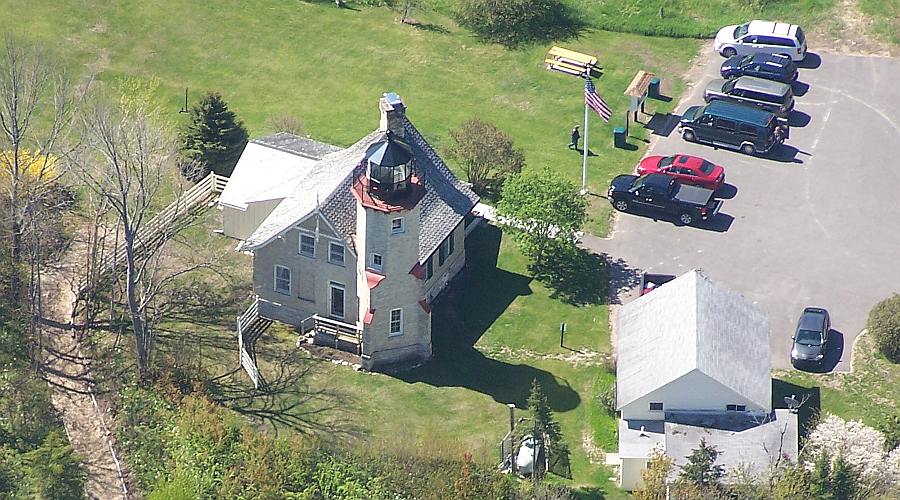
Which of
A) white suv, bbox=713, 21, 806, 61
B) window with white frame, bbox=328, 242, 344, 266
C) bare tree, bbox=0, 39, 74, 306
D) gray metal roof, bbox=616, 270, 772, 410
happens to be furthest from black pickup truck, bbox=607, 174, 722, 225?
bare tree, bbox=0, 39, 74, 306

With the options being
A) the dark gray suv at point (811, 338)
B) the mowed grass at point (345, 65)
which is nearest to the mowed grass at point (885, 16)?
the mowed grass at point (345, 65)

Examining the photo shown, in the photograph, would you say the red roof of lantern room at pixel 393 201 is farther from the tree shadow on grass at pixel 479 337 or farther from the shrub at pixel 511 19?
the shrub at pixel 511 19

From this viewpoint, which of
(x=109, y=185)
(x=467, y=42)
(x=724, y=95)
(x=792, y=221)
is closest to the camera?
(x=109, y=185)

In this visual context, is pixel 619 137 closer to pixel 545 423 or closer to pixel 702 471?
pixel 545 423

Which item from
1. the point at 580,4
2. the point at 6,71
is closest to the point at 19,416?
the point at 6,71

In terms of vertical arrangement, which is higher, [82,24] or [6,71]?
[6,71]

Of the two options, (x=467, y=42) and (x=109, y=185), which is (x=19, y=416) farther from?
(x=467, y=42)
